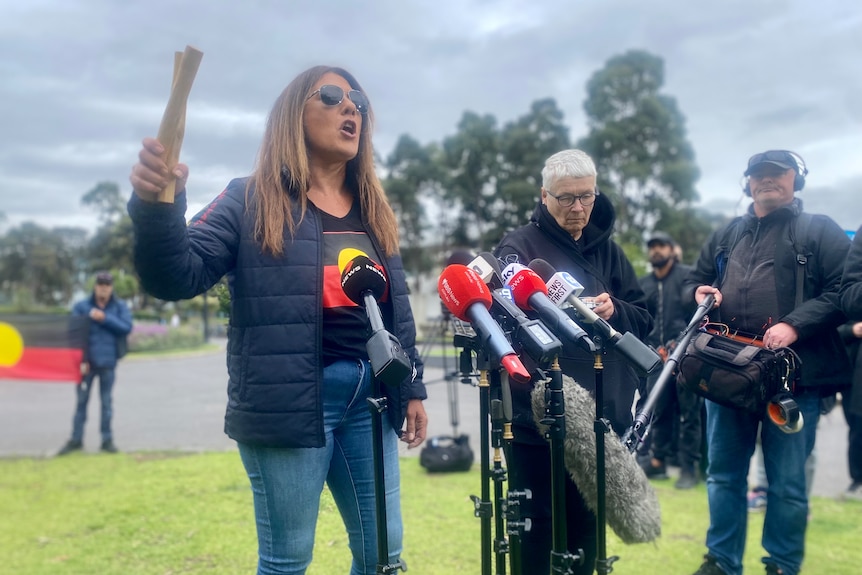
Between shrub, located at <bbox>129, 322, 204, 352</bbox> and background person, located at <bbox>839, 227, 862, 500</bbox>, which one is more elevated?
background person, located at <bbox>839, 227, 862, 500</bbox>

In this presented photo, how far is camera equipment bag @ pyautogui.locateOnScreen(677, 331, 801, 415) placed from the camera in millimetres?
3090

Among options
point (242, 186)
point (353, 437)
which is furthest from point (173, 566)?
point (242, 186)

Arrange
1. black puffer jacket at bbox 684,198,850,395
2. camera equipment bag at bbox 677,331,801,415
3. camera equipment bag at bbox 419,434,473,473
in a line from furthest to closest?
camera equipment bag at bbox 419,434,473,473
black puffer jacket at bbox 684,198,850,395
camera equipment bag at bbox 677,331,801,415

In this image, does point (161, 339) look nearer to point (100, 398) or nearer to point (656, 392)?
point (100, 398)

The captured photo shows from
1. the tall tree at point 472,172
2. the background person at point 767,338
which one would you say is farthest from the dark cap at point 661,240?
the tall tree at point 472,172

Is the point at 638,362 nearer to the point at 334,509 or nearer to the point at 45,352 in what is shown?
the point at 334,509

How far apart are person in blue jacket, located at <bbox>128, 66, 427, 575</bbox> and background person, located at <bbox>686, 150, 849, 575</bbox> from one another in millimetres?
1825

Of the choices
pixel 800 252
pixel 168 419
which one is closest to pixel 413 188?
pixel 168 419

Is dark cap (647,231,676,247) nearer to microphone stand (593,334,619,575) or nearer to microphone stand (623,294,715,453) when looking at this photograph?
microphone stand (623,294,715,453)

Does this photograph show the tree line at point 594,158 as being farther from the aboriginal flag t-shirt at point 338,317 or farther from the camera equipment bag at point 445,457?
the aboriginal flag t-shirt at point 338,317

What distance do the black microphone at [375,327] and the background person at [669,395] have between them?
4740mm

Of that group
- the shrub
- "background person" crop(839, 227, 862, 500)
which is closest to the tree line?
the shrub

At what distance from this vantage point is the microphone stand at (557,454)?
204cm

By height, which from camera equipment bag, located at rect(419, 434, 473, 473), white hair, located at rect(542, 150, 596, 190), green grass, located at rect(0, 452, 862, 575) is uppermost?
white hair, located at rect(542, 150, 596, 190)
